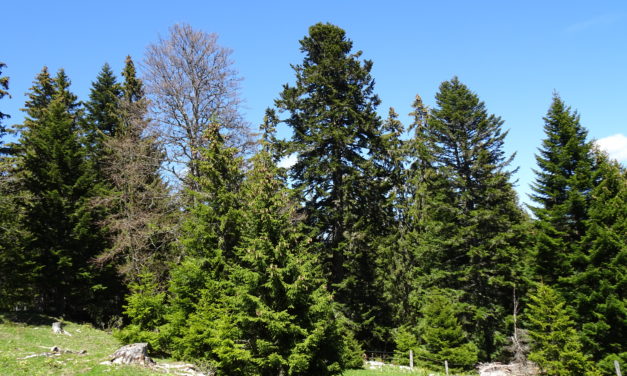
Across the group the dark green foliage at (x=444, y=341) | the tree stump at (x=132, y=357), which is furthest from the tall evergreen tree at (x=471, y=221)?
the tree stump at (x=132, y=357)

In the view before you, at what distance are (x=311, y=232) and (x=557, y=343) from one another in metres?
13.6

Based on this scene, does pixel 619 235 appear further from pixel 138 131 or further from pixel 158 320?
pixel 138 131

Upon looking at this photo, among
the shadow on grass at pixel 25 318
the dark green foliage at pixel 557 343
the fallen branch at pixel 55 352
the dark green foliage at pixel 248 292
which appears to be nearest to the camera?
the fallen branch at pixel 55 352

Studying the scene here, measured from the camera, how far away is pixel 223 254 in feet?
51.9

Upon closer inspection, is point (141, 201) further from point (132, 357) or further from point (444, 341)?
point (444, 341)

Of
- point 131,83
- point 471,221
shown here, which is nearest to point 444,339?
point 471,221

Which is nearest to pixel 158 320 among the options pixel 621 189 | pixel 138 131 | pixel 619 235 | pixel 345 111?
pixel 138 131

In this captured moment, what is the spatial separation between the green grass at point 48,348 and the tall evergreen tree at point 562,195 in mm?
22330

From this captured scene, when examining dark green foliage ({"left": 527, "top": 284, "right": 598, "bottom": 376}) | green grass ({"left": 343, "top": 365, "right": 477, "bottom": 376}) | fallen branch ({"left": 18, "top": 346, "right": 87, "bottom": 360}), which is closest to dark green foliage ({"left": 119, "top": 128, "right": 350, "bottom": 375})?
fallen branch ({"left": 18, "top": 346, "right": 87, "bottom": 360})

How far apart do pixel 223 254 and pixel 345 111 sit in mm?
12435

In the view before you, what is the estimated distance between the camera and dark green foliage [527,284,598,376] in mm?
17703

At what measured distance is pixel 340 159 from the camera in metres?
23.4

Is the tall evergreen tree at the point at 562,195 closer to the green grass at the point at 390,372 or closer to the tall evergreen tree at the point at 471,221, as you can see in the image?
the tall evergreen tree at the point at 471,221

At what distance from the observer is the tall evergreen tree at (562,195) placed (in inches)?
866
